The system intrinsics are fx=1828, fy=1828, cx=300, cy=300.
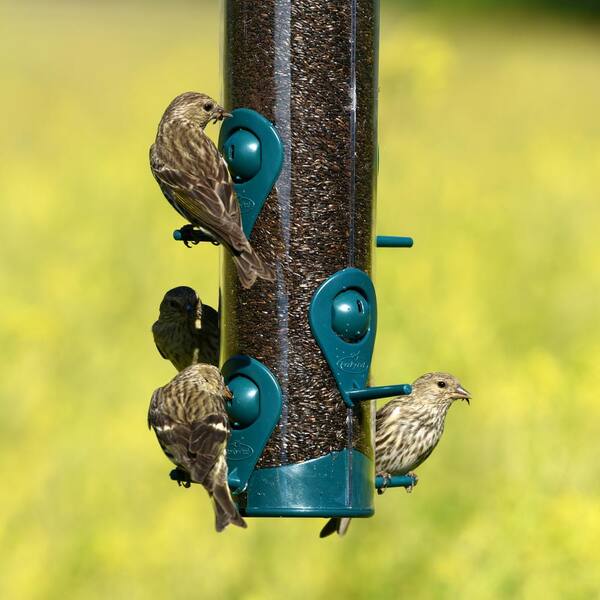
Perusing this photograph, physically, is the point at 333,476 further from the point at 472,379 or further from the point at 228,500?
the point at 472,379

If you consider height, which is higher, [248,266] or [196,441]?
[248,266]

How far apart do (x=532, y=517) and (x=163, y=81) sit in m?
12.8

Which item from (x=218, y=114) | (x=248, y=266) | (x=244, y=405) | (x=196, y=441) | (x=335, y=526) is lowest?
(x=335, y=526)

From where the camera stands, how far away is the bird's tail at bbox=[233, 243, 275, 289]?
24.3 ft

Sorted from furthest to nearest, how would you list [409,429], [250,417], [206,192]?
[409,429] < [250,417] < [206,192]

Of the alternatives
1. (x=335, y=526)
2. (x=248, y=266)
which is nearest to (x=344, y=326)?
(x=248, y=266)

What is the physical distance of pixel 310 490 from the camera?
7.56 m

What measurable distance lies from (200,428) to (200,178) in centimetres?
104

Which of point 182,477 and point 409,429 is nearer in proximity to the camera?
point 182,477

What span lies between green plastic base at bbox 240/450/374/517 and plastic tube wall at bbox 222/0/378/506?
0.05 m

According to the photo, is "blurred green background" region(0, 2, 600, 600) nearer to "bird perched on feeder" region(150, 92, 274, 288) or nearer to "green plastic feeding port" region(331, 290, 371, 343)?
"green plastic feeding port" region(331, 290, 371, 343)

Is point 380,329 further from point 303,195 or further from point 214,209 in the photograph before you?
point 214,209

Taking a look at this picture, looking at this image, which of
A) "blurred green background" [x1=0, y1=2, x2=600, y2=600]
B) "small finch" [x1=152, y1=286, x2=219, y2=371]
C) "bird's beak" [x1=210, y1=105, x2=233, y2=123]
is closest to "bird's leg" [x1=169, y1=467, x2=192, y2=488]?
"small finch" [x1=152, y1=286, x2=219, y2=371]

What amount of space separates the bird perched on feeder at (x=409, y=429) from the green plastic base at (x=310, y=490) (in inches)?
23.2
